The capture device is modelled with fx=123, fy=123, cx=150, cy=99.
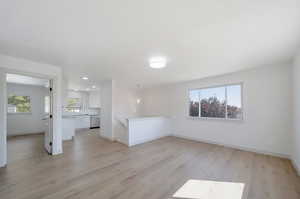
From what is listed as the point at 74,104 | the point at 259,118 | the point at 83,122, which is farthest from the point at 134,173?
the point at 74,104

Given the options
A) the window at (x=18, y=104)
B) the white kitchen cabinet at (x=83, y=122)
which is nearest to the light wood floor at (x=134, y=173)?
the window at (x=18, y=104)

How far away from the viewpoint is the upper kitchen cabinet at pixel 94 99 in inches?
322

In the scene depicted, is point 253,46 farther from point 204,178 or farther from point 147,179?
point 147,179

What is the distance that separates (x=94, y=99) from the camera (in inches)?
327

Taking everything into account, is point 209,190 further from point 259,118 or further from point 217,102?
point 217,102

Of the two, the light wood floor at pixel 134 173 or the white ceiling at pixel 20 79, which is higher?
the white ceiling at pixel 20 79

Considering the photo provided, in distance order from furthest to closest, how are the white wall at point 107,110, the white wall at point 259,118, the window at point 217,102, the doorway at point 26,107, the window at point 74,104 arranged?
the window at point 74,104 < the doorway at point 26,107 < the white wall at point 107,110 < the window at point 217,102 < the white wall at point 259,118

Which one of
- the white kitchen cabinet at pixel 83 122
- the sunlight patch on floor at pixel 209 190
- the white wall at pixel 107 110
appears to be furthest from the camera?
the white kitchen cabinet at pixel 83 122

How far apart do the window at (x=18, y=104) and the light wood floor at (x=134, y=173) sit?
10.7 feet

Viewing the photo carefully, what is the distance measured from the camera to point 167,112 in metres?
5.96

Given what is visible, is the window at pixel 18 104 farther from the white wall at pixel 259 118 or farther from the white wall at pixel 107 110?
the white wall at pixel 259 118

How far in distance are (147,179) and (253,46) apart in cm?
316

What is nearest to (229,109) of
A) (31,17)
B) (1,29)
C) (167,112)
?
(167,112)

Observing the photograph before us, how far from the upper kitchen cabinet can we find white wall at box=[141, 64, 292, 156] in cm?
615
